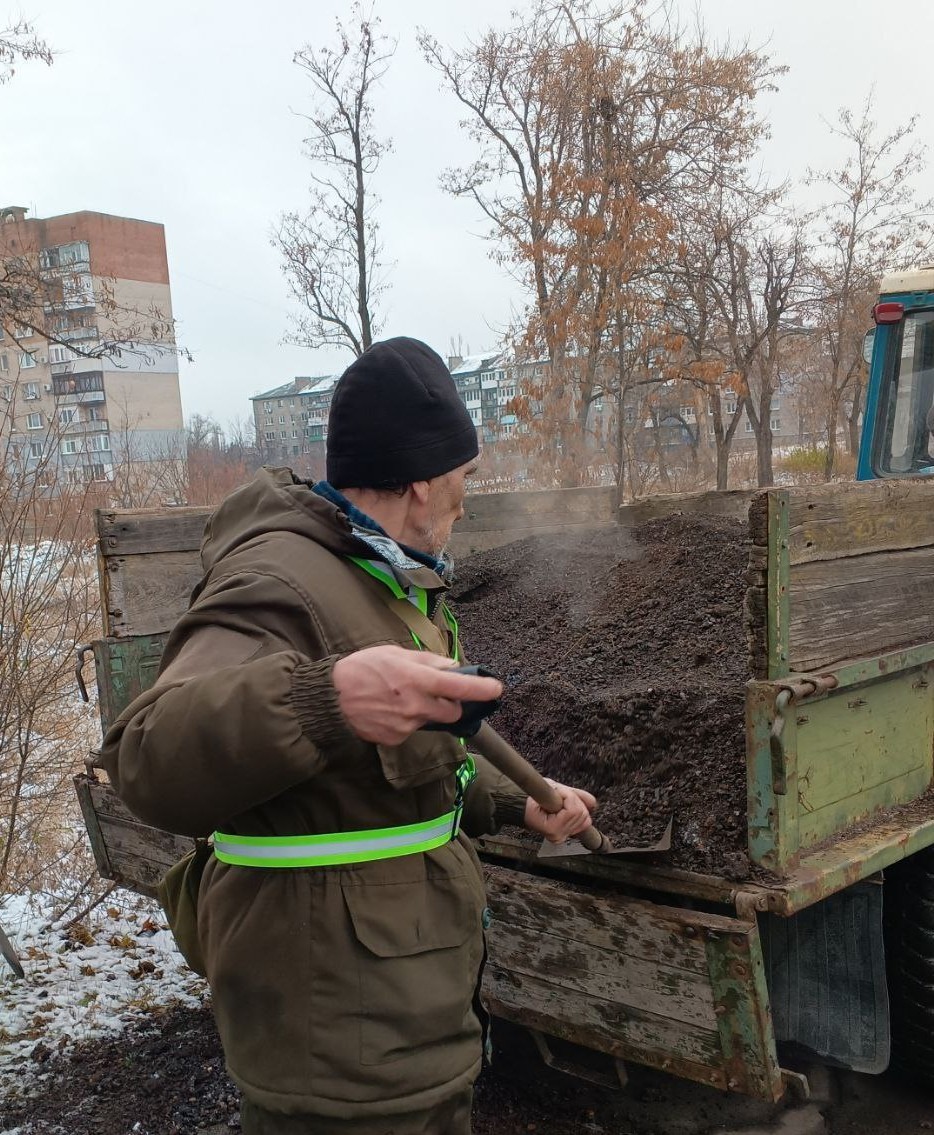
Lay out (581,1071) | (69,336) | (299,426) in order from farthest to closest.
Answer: (299,426)
(69,336)
(581,1071)

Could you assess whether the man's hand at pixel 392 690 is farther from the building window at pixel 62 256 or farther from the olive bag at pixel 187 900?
the building window at pixel 62 256

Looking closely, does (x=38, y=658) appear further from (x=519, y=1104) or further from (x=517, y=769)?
(x=517, y=769)

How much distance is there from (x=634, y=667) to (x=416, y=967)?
1.83m

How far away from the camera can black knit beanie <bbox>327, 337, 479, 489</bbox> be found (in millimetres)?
1627

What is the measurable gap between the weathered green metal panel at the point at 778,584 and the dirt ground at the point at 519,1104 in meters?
1.61

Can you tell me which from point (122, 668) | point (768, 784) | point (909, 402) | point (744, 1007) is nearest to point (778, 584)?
point (768, 784)

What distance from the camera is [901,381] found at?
16.1 ft

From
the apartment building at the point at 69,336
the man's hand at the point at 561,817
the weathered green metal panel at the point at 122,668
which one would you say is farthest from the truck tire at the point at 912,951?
the apartment building at the point at 69,336

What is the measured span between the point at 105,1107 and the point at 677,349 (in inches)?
508

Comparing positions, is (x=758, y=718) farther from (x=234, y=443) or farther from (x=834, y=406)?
(x=234, y=443)

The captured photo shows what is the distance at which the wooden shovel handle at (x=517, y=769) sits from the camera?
1.63 metres

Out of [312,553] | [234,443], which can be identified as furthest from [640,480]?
[312,553]

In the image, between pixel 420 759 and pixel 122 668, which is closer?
pixel 420 759

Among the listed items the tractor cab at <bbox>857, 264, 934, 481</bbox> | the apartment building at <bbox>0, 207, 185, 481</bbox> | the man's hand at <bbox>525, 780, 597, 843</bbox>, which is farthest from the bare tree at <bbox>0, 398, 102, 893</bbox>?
the tractor cab at <bbox>857, 264, 934, 481</bbox>
